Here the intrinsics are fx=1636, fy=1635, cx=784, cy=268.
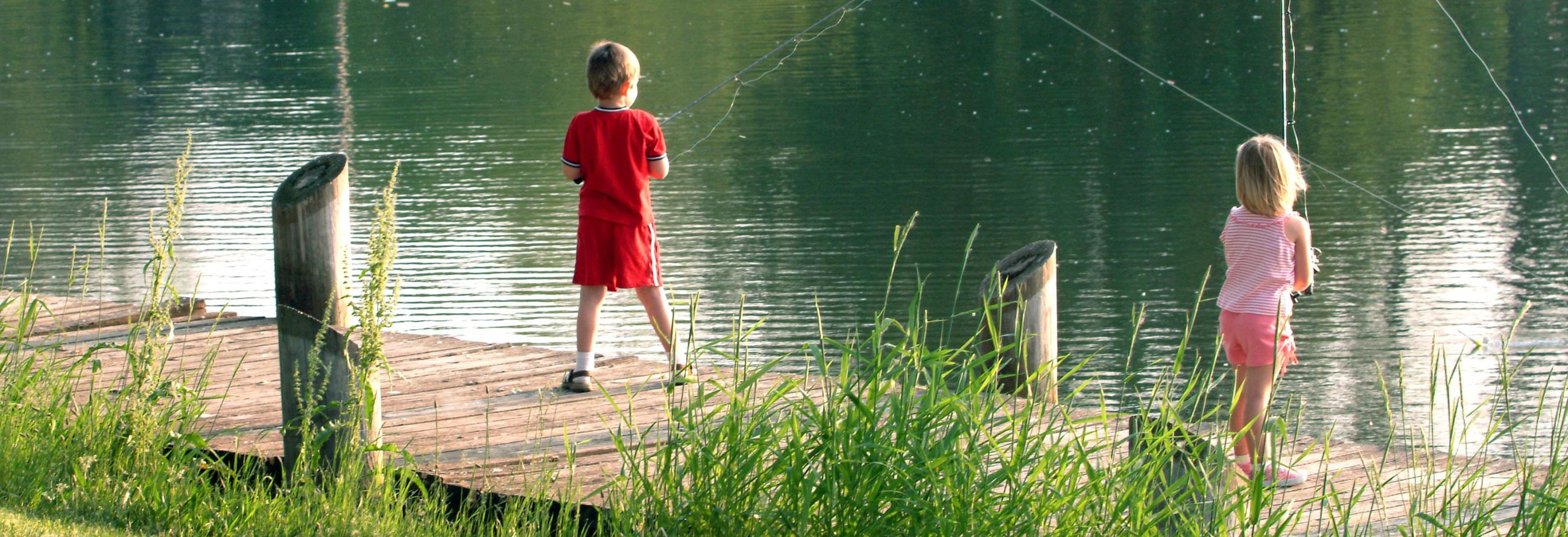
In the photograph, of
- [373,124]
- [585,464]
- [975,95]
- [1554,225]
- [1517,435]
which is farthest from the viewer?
[975,95]

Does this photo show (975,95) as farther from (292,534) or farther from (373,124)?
(292,534)

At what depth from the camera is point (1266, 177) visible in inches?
167

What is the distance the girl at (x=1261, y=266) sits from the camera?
14.0ft

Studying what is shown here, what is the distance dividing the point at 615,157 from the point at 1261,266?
1.97 meters

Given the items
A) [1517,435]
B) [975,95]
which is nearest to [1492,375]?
[1517,435]

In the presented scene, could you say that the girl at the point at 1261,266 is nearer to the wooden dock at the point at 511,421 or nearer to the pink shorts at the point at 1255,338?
the pink shorts at the point at 1255,338

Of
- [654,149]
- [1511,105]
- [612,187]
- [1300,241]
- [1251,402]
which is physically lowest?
[1251,402]

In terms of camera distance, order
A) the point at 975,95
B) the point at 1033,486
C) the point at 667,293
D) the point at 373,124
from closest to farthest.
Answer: the point at 1033,486
the point at 667,293
the point at 373,124
the point at 975,95

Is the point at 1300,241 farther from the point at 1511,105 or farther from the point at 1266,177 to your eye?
the point at 1511,105

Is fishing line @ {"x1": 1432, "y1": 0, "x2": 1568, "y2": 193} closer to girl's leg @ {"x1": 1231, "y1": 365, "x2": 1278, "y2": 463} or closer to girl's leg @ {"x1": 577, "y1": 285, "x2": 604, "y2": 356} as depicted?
girl's leg @ {"x1": 1231, "y1": 365, "x2": 1278, "y2": 463}

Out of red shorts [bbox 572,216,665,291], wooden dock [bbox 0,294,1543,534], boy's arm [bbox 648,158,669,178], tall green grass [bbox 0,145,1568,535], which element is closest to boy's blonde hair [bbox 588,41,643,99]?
boy's arm [bbox 648,158,669,178]

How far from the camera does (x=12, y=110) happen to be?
56.4 feet

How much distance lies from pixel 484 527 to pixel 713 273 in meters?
5.34

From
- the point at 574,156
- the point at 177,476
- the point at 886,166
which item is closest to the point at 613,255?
the point at 574,156
